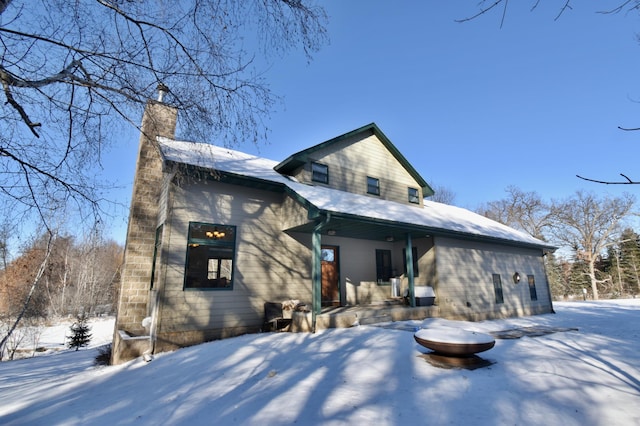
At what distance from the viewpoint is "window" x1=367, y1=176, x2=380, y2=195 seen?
12814 millimetres

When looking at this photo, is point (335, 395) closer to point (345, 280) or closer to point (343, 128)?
point (345, 280)

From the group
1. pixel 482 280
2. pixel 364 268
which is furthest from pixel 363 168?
pixel 482 280

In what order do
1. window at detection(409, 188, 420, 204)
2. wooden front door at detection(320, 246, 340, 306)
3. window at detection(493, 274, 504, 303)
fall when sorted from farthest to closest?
window at detection(409, 188, 420, 204) → window at detection(493, 274, 504, 303) → wooden front door at detection(320, 246, 340, 306)

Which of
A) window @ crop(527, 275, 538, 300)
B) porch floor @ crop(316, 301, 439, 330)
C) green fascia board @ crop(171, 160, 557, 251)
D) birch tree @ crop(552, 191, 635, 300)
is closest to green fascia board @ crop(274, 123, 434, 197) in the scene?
green fascia board @ crop(171, 160, 557, 251)

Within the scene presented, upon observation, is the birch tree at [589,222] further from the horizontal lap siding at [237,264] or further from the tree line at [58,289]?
the tree line at [58,289]

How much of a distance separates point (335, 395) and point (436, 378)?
1.60 meters

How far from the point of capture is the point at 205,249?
8750mm

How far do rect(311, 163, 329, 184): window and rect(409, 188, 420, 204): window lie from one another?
473 centimetres

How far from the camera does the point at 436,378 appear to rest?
15.2ft

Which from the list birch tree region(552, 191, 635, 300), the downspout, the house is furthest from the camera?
birch tree region(552, 191, 635, 300)

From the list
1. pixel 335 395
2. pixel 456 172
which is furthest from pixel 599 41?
pixel 456 172

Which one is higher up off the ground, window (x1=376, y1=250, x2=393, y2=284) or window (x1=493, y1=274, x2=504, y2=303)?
window (x1=376, y1=250, x2=393, y2=284)

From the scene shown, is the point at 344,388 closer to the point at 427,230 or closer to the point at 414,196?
the point at 427,230

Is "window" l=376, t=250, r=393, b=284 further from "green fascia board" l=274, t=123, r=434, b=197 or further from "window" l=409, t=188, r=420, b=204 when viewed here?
"green fascia board" l=274, t=123, r=434, b=197
